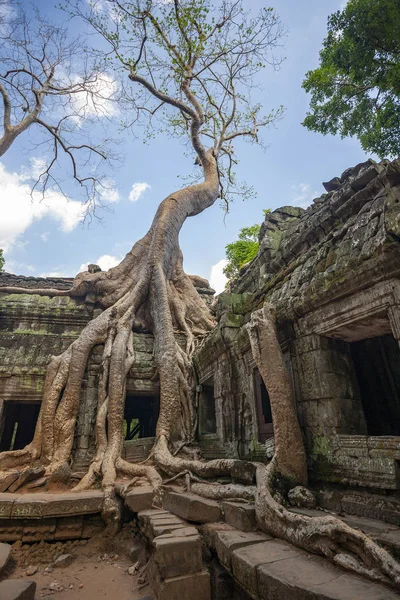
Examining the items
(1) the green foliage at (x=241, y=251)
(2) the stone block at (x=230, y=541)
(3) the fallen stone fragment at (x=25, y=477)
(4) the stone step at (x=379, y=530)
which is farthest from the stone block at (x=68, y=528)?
(1) the green foliage at (x=241, y=251)

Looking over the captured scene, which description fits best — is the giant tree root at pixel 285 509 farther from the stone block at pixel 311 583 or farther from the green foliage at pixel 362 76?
the green foliage at pixel 362 76

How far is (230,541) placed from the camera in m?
2.29

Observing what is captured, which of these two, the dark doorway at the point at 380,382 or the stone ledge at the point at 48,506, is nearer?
the stone ledge at the point at 48,506

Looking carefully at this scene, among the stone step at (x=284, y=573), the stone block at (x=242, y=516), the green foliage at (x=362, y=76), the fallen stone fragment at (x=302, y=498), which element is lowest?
the stone step at (x=284, y=573)

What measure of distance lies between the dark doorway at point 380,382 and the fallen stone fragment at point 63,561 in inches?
145

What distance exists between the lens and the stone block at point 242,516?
2598 millimetres

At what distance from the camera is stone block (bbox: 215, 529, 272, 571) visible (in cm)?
221

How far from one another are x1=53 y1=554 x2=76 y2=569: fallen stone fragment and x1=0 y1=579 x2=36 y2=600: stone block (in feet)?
3.78

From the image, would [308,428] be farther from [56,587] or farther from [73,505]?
[73,505]

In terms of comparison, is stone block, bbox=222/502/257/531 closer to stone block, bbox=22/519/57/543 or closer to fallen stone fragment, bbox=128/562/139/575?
fallen stone fragment, bbox=128/562/139/575

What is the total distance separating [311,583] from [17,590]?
2093mm

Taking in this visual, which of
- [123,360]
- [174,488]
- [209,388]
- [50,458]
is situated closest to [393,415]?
[174,488]

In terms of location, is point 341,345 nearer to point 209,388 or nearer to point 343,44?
point 209,388

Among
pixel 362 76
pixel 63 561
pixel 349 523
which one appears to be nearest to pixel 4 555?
pixel 63 561
